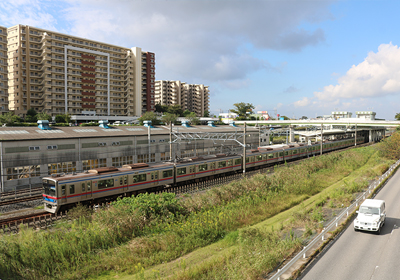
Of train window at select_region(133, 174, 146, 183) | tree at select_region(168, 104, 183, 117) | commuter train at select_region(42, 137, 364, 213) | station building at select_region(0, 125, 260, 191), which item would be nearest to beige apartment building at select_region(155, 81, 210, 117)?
tree at select_region(168, 104, 183, 117)

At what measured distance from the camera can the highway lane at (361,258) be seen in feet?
33.7

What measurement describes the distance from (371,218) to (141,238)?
39.0 ft

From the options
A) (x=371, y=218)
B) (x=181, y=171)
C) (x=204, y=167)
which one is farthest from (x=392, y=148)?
(x=371, y=218)

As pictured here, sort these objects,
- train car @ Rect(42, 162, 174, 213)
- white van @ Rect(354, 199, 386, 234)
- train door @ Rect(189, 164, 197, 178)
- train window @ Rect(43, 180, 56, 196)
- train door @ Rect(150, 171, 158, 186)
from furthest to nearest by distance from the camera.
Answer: train door @ Rect(189, 164, 197, 178)
train door @ Rect(150, 171, 158, 186)
train car @ Rect(42, 162, 174, 213)
train window @ Rect(43, 180, 56, 196)
white van @ Rect(354, 199, 386, 234)

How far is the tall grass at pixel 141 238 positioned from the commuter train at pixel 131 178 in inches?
142

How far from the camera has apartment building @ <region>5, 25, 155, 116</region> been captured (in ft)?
233

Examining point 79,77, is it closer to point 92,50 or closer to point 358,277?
point 92,50

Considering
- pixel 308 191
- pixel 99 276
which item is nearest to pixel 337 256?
pixel 99 276

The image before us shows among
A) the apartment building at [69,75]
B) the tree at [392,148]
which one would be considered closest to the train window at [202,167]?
the tree at [392,148]

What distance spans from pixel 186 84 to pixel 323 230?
125263 mm

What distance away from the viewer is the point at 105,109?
83125mm

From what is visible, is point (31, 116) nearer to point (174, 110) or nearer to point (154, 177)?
point (174, 110)

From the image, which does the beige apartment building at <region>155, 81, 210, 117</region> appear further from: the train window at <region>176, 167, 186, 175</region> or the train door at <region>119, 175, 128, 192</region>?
the train door at <region>119, 175, 128, 192</region>

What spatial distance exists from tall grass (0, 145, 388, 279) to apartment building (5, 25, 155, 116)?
218ft
